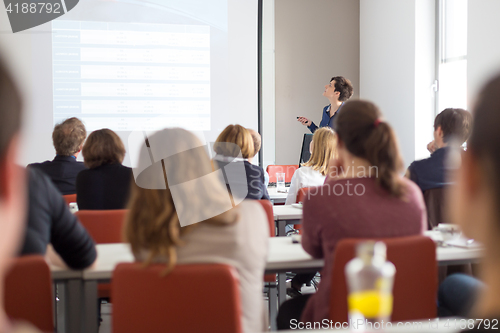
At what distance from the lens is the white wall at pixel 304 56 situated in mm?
6488

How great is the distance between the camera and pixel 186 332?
3.65 ft

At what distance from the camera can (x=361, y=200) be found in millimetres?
Result: 1473

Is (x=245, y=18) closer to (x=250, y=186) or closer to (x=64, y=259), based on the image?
(x=250, y=186)

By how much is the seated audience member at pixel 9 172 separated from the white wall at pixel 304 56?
6.00 m

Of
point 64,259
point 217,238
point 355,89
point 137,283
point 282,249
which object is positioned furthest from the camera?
point 355,89

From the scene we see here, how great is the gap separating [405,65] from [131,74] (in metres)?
3.46

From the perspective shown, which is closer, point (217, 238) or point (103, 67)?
point (217, 238)

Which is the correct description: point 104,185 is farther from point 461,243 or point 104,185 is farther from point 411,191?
point 461,243

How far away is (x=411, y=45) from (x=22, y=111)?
5.76 metres

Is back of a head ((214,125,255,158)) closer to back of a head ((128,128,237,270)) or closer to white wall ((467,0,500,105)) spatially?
back of a head ((128,128,237,270))

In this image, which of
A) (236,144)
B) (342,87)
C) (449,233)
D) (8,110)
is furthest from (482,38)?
(8,110)

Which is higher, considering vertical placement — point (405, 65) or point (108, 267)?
point (405, 65)

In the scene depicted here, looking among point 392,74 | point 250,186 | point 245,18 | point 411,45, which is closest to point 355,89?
point 392,74

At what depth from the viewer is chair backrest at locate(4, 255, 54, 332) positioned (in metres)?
1.21
